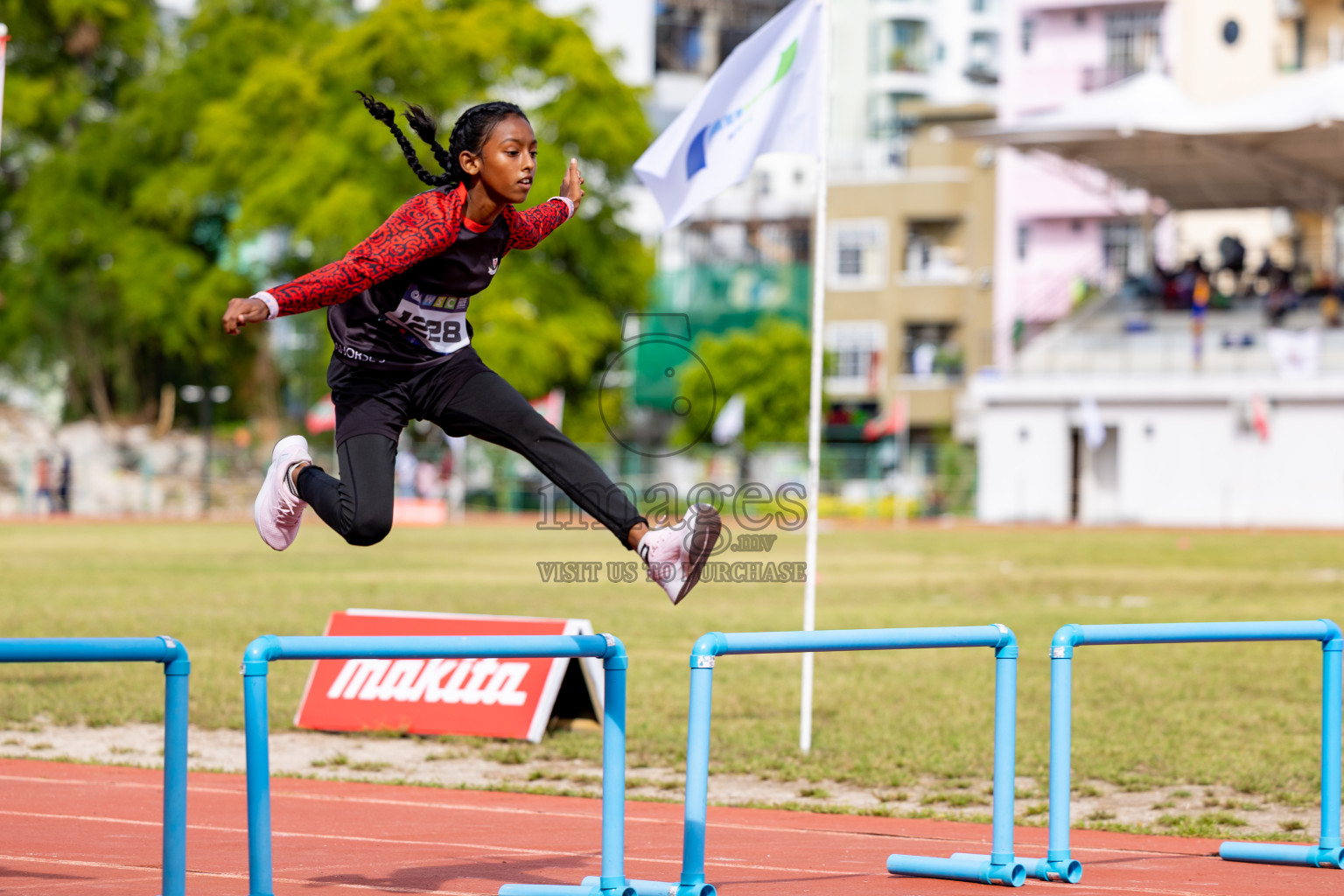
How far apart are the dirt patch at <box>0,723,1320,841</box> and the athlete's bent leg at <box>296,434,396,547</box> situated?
392cm

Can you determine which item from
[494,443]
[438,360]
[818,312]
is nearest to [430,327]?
[438,360]

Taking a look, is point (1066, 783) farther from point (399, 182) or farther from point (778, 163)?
point (778, 163)

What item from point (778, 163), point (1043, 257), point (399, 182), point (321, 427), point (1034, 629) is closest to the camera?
point (1034, 629)

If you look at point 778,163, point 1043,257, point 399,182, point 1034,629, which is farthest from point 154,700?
point 778,163

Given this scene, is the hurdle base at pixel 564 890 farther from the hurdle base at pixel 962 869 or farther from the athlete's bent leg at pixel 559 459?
the hurdle base at pixel 962 869

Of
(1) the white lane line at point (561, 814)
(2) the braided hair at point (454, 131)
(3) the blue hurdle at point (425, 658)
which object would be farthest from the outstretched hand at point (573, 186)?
(1) the white lane line at point (561, 814)

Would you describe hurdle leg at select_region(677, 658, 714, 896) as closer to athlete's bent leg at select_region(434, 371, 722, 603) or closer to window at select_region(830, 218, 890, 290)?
athlete's bent leg at select_region(434, 371, 722, 603)

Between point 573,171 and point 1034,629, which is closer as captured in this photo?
point 573,171

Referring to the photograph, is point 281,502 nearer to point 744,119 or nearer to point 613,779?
point 613,779

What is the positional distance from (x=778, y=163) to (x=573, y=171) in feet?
261

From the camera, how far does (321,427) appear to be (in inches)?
2003

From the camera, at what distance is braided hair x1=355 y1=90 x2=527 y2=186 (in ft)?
19.5

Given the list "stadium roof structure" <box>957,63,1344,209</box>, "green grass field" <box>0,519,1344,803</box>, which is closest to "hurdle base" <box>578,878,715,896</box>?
"green grass field" <box>0,519,1344,803</box>

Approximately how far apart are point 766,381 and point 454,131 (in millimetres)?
61419
